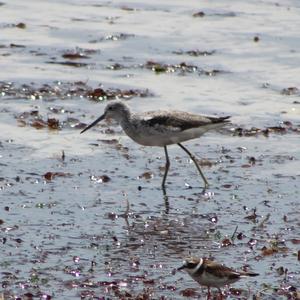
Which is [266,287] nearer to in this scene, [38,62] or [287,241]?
[287,241]

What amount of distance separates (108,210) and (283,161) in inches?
107

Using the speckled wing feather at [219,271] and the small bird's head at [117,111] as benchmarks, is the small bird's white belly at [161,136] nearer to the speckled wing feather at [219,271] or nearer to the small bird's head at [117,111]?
the small bird's head at [117,111]

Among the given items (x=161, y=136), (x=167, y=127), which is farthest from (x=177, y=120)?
(x=161, y=136)

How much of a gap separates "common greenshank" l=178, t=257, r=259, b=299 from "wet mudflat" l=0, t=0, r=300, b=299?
1.03ft

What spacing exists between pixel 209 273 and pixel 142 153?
5309 mm

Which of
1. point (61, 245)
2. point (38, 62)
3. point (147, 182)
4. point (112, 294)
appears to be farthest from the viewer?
point (38, 62)

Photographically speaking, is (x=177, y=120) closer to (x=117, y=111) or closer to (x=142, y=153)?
(x=117, y=111)

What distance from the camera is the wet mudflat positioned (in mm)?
10391

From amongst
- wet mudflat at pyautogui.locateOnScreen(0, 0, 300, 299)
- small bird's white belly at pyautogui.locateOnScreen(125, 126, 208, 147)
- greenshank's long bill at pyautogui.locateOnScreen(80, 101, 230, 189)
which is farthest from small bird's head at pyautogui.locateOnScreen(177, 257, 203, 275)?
small bird's white belly at pyautogui.locateOnScreen(125, 126, 208, 147)

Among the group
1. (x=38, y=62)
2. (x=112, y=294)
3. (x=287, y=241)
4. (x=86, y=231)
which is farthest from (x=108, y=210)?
(x=38, y=62)

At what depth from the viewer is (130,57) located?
1847cm

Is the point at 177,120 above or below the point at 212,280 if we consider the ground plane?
below

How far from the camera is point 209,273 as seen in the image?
9.35 m

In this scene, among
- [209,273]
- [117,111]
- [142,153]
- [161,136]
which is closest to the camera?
[209,273]
